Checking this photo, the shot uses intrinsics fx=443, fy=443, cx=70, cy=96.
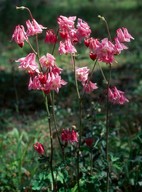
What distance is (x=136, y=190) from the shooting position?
396 centimetres

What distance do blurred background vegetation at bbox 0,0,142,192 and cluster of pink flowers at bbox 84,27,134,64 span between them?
1.02m

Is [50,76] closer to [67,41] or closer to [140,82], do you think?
[67,41]

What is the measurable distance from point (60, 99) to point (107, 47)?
14.5ft

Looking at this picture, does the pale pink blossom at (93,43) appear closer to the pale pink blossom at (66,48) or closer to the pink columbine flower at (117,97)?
the pale pink blossom at (66,48)

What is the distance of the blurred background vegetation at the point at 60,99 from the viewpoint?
441cm

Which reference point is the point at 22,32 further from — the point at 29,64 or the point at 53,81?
the point at 53,81

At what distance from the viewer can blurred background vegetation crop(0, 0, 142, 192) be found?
14.5 ft

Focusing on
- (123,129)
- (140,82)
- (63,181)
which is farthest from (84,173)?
(140,82)

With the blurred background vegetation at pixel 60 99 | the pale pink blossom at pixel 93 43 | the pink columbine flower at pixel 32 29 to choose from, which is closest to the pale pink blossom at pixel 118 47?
the pale pink blossom at pixel 93 43

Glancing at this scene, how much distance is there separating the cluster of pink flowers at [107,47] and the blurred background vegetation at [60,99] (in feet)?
3.36

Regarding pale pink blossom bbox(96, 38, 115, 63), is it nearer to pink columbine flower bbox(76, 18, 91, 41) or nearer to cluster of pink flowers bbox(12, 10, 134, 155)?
cluster of pink flowers bbox(12, 10, 134, 155)

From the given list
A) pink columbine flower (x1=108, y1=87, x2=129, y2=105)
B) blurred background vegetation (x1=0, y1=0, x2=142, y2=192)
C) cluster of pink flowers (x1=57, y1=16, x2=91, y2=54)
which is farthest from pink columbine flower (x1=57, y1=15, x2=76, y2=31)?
blurred background vegetation (x1=0, y1=0, x2=142, y2=192)

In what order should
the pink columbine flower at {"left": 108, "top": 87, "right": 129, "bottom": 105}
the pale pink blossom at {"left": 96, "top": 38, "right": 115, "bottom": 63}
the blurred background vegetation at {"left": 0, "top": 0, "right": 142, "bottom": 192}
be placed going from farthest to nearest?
the blurred background vegetation at {"left": 0, "top": 0, "right": 142, "bottom": 192}, the pink columbine flower at {"left": 108, "top": 87, "right": 129, "bottom": 105}, the pale pink blossom at {"left": 96, "top": 38, "right": 115, "bottom": 63}

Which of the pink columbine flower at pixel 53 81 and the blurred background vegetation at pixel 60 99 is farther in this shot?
the blurred background vegetation at pixel 60 99
